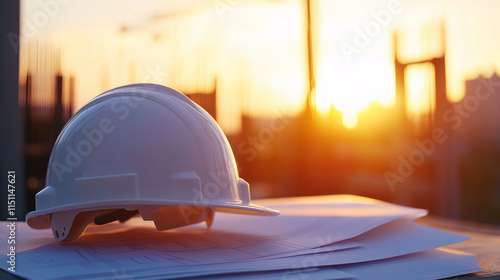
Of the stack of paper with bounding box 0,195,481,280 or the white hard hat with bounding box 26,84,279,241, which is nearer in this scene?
the stack of paper with bounding box 0,195,481,280

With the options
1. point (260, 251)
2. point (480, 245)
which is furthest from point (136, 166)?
point (480, 245)

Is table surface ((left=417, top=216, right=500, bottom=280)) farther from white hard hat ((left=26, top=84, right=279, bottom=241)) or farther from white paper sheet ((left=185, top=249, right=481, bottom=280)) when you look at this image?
white hard hat ((left=26, top=84, right=279, bottom=241))

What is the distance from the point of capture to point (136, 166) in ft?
2.52

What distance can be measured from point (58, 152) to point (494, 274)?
2.44 feet

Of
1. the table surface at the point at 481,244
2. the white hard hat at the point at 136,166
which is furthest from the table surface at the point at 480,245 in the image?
the white hard hat at the point at 136,166

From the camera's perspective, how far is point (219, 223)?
41.6 inches

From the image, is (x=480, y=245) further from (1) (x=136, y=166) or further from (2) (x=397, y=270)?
(1) (x=136, y=166)

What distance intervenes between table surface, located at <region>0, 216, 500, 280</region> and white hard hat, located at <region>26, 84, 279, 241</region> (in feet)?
0.69

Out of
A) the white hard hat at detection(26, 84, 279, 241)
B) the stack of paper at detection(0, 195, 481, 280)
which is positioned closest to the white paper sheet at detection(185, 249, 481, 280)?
the stack of paper at detection(0, 195, 481, 280)

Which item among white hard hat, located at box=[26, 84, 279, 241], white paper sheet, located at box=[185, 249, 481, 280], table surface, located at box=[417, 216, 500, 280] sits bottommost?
table surface, located at box=[417, 216, 500, 280]

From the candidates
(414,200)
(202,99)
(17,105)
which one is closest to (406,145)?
(414,200)

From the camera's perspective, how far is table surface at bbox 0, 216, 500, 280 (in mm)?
601

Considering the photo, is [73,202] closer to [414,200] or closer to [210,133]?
[210,133]

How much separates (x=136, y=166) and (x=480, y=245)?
2.21ft
